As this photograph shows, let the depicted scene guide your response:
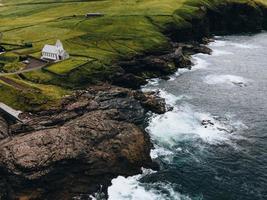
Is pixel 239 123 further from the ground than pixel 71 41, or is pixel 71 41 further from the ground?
pixel 71 41

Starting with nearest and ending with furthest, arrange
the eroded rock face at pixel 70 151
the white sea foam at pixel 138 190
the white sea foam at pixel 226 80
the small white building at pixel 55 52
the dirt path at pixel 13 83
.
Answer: the white sea foam at pixel 138 190
the eroded rock face at pixel 70 151
the dirt path at pixel 13 83
the white sea foam at pixel 226 80
the small white building at pixel 55 52

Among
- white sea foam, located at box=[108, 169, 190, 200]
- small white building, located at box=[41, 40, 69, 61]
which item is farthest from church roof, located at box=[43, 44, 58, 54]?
white sea foam, located at box=[108, 169, 190, 200]

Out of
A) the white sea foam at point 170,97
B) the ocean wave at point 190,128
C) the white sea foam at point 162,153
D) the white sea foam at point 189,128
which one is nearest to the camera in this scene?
the white sea foam at point 162,153

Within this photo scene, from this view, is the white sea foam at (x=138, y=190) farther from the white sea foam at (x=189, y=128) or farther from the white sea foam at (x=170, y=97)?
the white sea foam at (x=170, y=97)

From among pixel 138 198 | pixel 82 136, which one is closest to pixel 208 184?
pixel 138 198

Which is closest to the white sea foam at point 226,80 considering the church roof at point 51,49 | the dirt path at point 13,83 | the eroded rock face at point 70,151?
the eroded rock face at point 70,151

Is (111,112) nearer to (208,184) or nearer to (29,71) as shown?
(208,184)

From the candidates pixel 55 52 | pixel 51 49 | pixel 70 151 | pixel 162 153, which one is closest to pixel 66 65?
pixel 55 52
